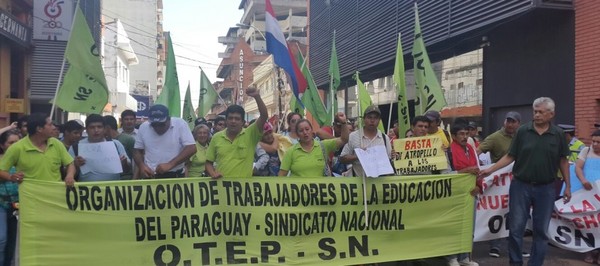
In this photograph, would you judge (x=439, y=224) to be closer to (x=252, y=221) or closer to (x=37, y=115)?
(x=252, y=221)

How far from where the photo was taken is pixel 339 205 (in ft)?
17.4

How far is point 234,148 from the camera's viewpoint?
5395 millimetres

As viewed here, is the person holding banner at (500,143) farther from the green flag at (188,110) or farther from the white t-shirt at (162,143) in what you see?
the green flag at (188,110)

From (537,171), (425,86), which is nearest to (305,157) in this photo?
(537,171)

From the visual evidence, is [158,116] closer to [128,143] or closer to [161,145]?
[161,145]

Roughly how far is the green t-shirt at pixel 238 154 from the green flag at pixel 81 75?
7.93 ft

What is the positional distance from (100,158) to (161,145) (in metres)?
0.63

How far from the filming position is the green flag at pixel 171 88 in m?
9.75

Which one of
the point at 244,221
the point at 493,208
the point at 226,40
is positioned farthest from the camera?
the point at 226,40

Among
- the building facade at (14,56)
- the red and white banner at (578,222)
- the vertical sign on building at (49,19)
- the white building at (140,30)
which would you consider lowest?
the red and white banner at (578,222)

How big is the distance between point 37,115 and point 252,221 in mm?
2231

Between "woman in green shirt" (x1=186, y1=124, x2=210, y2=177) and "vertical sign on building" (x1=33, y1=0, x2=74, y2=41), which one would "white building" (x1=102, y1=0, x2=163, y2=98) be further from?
"woman in green shirt" (x1=186, y1=124, x2=210, y2=177)

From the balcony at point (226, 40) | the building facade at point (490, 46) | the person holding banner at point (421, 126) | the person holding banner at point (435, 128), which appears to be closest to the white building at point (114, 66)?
the building facade at point (490, 46)

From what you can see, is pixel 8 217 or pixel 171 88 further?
pixel 171 88
